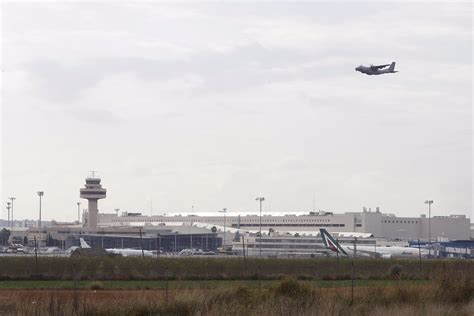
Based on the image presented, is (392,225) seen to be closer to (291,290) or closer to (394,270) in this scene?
(394,270)

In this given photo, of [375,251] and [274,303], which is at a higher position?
[274,303]

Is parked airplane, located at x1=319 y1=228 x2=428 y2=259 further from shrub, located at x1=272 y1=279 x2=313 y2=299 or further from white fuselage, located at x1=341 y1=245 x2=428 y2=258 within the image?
shrub, located at x1=272 y1=279 x2=313 y2=299

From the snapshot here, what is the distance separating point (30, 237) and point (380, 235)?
7192 cm

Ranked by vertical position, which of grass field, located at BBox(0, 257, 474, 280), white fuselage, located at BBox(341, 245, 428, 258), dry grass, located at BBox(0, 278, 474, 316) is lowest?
white fuselage, located at BBox(341, 245, 428, 258)

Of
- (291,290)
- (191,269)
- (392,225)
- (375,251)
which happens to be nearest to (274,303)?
(291,290)

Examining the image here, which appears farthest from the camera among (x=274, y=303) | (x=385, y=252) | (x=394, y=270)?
(x=385, y=252)

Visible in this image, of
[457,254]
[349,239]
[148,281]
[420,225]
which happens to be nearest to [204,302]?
[148,281]

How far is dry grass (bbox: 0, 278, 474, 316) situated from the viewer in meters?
27.8

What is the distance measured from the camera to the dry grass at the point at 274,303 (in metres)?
27.8

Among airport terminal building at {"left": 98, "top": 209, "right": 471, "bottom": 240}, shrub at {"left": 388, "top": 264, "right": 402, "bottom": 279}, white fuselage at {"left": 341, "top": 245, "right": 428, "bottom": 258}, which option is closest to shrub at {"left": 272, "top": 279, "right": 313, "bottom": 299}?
shrub at {"left": 388, "top": 264, "right": 402, "bottom": 279}

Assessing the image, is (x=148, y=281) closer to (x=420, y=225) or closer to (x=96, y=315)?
(x=96, y=315)

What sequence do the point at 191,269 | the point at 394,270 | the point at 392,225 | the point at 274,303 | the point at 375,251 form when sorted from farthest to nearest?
1. the point at 392,225
2. the point at 375,251
3. the point at 394,270
4. the point at 191,269
5. the point at 274,303

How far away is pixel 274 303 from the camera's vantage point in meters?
29.9

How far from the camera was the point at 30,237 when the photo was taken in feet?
626
